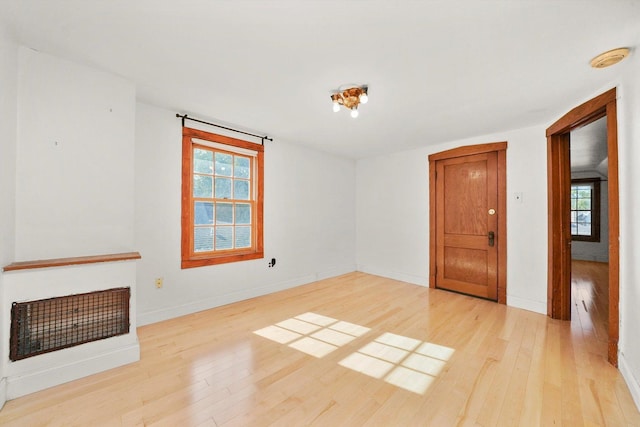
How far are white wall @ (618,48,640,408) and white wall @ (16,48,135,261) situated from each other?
159 inches

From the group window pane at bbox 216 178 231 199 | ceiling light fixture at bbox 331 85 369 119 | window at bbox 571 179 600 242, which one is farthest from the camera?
window at bbox 571 179 600 242

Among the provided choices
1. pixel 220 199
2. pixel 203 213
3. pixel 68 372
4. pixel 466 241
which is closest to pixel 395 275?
pixel 466 241

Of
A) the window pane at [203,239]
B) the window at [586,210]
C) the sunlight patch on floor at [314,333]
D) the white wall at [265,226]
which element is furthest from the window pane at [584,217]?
the window pane at [203,239]

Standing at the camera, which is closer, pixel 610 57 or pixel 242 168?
pixel 610 57

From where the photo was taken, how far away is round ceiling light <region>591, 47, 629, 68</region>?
1.89 m

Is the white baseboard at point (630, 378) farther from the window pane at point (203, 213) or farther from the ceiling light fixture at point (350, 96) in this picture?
the window pane at point (203, 213)

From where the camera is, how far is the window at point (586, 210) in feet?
22.9

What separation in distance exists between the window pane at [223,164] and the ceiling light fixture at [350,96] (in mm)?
1831

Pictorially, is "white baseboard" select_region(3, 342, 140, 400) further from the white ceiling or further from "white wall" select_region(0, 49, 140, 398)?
the white ceiling

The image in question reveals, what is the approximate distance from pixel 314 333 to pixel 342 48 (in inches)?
103

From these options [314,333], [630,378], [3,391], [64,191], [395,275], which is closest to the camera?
[3,391]

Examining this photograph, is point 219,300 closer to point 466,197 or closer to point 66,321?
point 66,321

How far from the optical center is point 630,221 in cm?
204

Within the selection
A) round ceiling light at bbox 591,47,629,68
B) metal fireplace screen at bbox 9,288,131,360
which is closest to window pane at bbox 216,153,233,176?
metal fireplace screen at bbox 9,288,131,360
